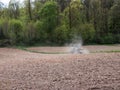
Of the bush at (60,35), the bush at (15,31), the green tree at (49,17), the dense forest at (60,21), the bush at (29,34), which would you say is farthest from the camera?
the green tree at (49,17)

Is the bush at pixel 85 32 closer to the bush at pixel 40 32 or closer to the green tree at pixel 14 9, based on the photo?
the bush at pixel 40 32

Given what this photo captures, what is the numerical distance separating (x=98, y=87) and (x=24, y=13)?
31.2m

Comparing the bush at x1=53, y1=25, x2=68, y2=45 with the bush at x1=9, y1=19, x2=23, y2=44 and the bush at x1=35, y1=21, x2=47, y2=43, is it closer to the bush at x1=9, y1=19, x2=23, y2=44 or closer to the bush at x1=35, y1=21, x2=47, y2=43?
the bush at x1=35, y1=21, x2=47, y2=43

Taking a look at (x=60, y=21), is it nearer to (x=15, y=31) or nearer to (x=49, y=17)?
(x=49, y=17)

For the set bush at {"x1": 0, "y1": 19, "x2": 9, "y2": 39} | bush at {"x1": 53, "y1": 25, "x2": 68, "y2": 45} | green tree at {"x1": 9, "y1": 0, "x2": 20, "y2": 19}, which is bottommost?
bush at {"x1": 53, "y1": 25, "x2": 68, "y2": 45}

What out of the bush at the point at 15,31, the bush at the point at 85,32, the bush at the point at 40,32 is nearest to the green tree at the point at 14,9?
the bush at the point at 40,32

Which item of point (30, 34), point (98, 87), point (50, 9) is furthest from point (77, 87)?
point (50, 9)

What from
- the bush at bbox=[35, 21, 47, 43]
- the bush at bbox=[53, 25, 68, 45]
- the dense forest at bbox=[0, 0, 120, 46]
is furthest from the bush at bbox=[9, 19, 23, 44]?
the bush at bbox=[53, 25, 68, 45]

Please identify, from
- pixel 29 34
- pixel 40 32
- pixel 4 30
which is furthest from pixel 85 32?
pixel 4 30

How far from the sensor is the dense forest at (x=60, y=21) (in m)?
31.1

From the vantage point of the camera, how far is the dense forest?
31094 mm

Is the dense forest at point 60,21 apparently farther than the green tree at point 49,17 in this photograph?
No

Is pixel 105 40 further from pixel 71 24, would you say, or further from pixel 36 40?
pixel 36 40

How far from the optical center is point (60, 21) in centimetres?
3472
